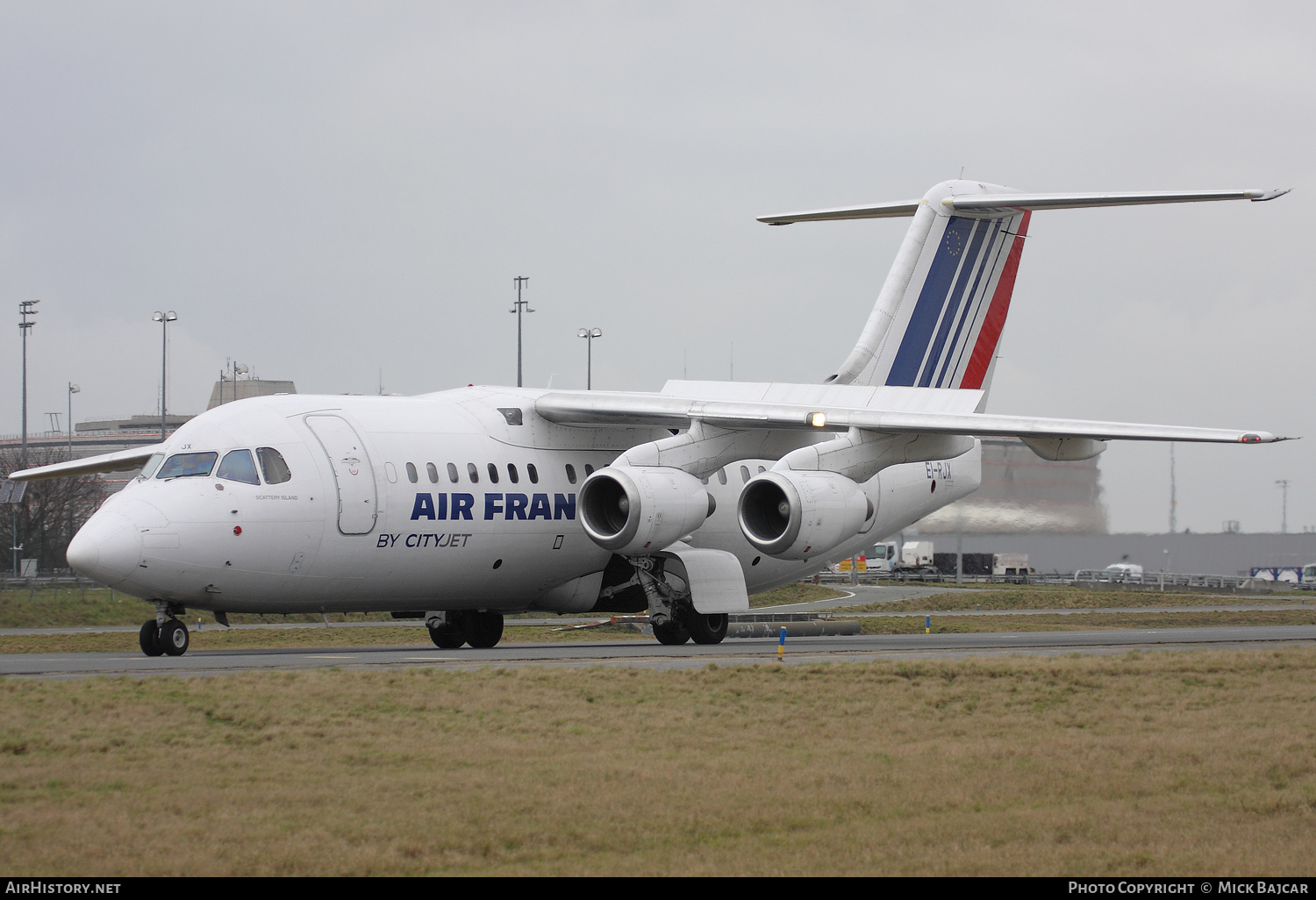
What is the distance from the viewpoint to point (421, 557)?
67.5 ft

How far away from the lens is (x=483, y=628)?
23781 mm

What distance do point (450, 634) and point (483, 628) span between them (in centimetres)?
56

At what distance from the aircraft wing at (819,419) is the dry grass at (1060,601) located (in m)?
19.6

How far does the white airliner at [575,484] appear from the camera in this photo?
61.9 feet

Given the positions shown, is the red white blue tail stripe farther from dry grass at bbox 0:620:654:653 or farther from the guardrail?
the guardrail

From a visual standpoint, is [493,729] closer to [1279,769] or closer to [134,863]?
[134,863]

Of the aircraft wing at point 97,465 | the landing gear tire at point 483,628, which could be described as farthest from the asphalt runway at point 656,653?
the aircraft wing at point 97,465

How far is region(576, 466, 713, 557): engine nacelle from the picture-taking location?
20.7m

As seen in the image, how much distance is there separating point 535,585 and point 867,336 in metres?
7.62

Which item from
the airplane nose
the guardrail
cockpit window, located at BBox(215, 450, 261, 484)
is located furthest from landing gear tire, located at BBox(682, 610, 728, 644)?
the guardrail

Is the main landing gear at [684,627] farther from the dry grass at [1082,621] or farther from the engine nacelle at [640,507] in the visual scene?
the dry grass at [1082,621]

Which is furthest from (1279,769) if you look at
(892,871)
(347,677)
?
(347,677)

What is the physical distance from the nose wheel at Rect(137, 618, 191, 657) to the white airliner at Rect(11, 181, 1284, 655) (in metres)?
0.02

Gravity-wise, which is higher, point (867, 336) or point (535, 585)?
point (867, 336)
